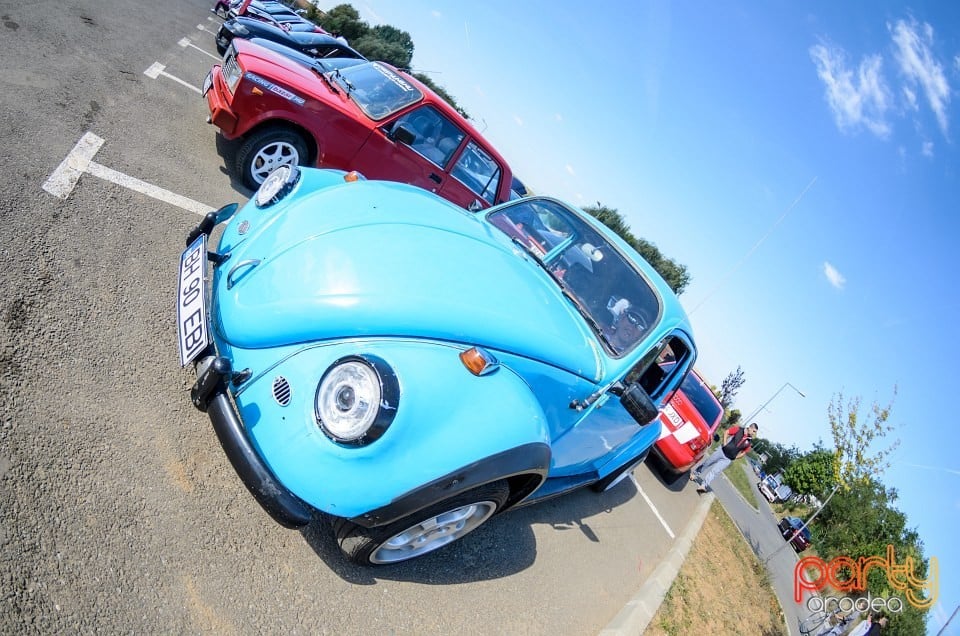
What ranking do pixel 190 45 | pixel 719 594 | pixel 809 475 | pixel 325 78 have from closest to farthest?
pixel 719 594 < pixel 325 78 < pixel 190 45 < pixel 809 475

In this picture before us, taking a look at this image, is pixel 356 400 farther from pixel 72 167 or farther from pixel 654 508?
pixel 654 508

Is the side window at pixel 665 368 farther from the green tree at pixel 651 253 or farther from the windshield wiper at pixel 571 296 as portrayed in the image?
the green tree at pixel 651 253

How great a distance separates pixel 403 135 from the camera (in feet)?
18.0

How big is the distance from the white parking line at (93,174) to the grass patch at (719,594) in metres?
5.10

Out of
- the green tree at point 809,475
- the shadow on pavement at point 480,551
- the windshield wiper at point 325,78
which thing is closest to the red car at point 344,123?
the windshield wiper at point 325,78

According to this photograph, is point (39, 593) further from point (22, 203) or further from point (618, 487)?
point (618, 487)

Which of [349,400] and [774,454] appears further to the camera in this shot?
[774,454]

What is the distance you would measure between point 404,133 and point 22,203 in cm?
333

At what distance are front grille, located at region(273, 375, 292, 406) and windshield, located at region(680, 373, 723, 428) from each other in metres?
6.25

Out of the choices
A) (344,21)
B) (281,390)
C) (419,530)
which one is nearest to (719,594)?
(419,530)

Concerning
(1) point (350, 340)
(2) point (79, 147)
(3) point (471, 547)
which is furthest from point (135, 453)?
(2) point (79, 147)

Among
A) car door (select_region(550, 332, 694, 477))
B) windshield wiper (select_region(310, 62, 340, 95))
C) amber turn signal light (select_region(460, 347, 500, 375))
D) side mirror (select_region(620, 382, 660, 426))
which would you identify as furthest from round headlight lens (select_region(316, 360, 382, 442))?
windshield wiper (select_region(310, 62, 340, 95))

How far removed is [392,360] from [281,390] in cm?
51

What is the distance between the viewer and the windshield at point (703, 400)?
732cm
